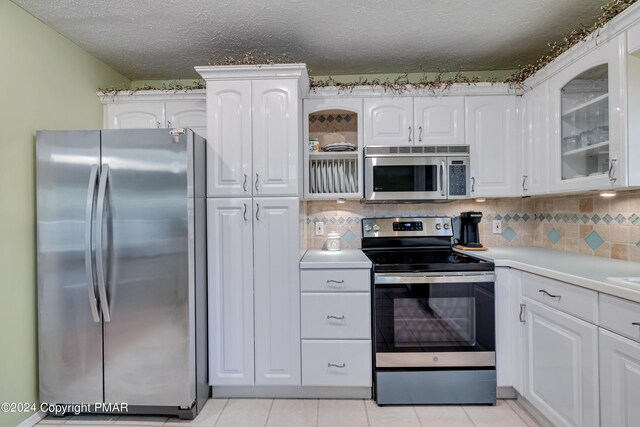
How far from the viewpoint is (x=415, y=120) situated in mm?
2459

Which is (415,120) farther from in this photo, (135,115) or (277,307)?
(135,115)

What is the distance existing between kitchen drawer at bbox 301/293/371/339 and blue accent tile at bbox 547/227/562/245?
5.36ft

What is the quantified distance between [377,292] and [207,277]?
1.11 meters

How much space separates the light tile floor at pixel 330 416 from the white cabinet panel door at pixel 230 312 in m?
0.19

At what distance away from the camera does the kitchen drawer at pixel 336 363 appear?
2.08 m

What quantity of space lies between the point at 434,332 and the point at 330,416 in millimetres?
827

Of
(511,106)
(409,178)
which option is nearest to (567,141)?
(511,106)

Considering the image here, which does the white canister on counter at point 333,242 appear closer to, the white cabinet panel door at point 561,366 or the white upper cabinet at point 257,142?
the white upper cabinet at point 257,142

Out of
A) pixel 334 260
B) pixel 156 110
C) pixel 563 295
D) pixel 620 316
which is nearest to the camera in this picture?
pixel 620 316

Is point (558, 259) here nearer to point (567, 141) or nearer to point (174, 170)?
point (567, 141)

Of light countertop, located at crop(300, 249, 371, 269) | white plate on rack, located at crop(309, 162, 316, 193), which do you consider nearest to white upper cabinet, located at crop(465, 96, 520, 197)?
light countertop, located at crop(300, 249, 371, 269)

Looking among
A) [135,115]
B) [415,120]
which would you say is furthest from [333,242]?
[135,115]

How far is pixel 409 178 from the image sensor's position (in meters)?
2.45

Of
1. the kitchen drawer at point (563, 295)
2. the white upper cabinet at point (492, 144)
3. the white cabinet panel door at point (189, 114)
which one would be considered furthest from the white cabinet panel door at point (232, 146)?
the kitchen drawer at point (563, 295)
